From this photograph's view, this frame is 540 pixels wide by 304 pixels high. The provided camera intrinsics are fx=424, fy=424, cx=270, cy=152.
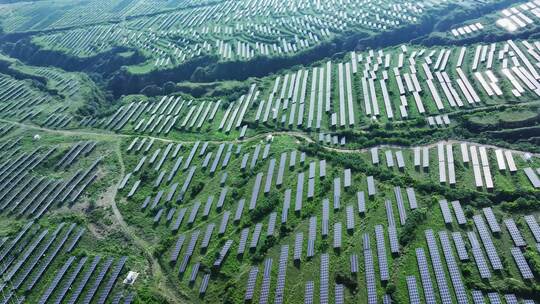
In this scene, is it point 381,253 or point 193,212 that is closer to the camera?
point 381,253

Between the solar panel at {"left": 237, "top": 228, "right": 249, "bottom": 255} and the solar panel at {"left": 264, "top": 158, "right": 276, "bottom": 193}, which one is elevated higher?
the solar panel at {"left": 264, "top": 158, "right": 276, "bottom": 193}

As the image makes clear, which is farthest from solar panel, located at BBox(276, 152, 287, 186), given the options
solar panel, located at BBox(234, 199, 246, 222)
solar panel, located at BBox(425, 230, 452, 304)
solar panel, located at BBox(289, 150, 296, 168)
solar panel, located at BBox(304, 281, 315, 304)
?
solar panel, located at BBox(425, 230, 452, 304)

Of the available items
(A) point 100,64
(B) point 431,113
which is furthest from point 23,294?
(A) point 100,64

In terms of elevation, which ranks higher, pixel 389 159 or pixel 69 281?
pixel 389 159

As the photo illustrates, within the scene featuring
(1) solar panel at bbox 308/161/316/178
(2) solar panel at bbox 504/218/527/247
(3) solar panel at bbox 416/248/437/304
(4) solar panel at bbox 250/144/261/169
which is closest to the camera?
(3) solar panel at bbox 416/248/437/304

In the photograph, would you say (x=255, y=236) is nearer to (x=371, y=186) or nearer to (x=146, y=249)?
(x=146, y=249)

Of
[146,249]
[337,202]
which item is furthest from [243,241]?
[146,249]

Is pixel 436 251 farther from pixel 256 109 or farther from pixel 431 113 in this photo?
pixel 256 109

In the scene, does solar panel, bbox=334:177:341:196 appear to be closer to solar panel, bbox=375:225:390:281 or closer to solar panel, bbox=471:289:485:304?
solar panel, bbox=375:225:390:281
